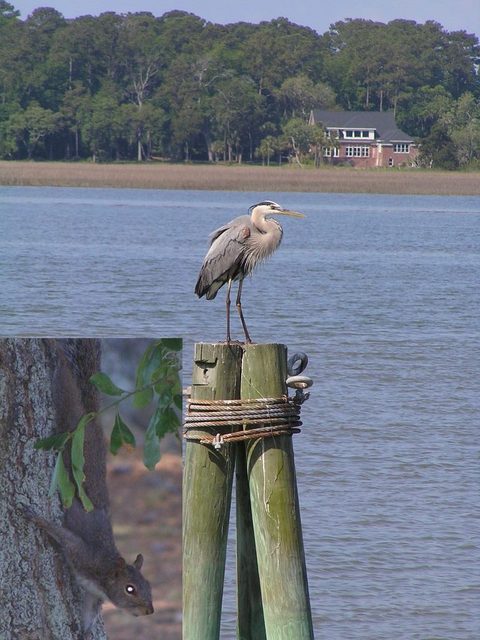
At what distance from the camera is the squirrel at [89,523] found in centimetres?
366

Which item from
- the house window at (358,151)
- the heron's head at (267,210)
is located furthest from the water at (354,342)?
the house window at (358,151)

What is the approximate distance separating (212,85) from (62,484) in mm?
104879

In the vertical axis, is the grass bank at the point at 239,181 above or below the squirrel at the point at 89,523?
below

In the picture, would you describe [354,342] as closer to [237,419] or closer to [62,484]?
[237,419]

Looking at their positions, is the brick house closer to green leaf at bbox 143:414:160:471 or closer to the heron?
the heron

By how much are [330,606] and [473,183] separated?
6757cm

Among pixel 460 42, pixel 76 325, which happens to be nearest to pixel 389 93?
pixel 460 42

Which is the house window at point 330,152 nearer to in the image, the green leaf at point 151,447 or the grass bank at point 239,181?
the grass bank at point 239,181

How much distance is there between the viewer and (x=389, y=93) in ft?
402

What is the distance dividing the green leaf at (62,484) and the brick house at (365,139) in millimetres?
105142

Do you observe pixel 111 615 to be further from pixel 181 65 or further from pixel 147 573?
pixel 181 65

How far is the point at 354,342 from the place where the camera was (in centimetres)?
1905

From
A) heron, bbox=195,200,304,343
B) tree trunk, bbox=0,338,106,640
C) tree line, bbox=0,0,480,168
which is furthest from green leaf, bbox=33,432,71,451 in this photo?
tree line, bbox=0,0,480,168

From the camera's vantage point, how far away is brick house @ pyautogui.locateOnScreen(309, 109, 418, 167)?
362ft
